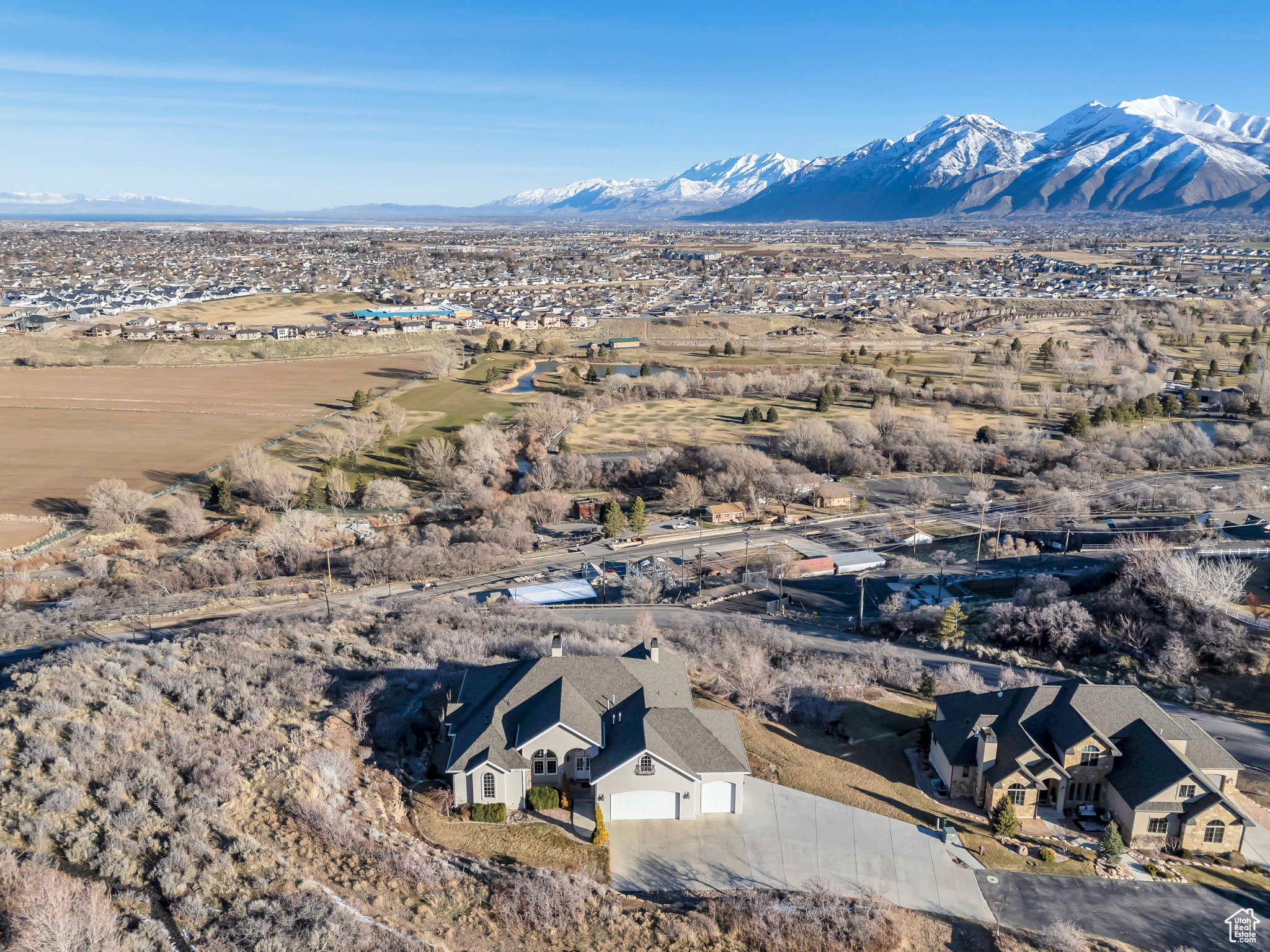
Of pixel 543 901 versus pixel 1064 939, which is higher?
pixel 543 901

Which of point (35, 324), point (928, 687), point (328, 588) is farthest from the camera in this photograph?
point (35, 324)

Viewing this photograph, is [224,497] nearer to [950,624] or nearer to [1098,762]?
[950,624]

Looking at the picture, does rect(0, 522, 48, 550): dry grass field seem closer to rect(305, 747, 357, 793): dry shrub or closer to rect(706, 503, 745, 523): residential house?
rect(305, 747, 357, 793): dry shrub

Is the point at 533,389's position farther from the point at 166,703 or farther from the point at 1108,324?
the point at 1108,324

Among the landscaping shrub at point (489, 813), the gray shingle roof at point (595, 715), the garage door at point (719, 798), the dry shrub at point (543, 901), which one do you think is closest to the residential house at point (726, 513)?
the gray shingle roof at point (595, 715)

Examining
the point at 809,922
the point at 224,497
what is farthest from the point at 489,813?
the point at 224,497
